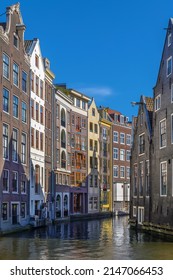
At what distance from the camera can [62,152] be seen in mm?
62250

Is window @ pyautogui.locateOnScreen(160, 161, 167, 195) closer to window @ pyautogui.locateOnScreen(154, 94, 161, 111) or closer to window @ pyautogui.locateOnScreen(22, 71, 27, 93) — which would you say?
window @ pyautogui.locateOnScreen(154, 94, 161, 111)

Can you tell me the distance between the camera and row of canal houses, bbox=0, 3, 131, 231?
3878 cm

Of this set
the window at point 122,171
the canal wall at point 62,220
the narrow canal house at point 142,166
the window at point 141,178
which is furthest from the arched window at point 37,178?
the window at point 122,171

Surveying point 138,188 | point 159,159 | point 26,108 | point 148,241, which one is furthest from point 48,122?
point 148,241

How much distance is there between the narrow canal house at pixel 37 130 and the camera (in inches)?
1868

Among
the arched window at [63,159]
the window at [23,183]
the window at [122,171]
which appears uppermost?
the arched window at [63,159]

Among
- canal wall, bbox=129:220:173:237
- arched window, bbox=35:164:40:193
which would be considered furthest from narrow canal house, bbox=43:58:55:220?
canal wall, bbox=129:220:173:237

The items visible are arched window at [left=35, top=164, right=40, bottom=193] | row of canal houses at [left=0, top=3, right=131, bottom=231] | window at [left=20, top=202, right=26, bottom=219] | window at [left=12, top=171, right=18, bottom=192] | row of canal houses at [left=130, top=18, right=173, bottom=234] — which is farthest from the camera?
arched window at [left=35, top=164, right=40, bottom=193]

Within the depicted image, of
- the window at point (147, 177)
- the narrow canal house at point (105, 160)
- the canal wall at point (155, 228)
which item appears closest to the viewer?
the canal wall at point (155, 228)

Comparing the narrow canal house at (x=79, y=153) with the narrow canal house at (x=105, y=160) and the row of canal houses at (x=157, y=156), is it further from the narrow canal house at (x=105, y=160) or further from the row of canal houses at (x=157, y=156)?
the row of canal houses at (x=157, y=156)

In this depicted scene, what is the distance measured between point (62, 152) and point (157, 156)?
86.8 ft

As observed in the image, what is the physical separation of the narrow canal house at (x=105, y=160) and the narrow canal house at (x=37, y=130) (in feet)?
94.0

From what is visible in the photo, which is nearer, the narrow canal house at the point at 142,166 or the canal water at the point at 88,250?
the canal water at the point at 88,250

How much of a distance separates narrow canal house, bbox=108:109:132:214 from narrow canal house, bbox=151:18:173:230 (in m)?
45.1
